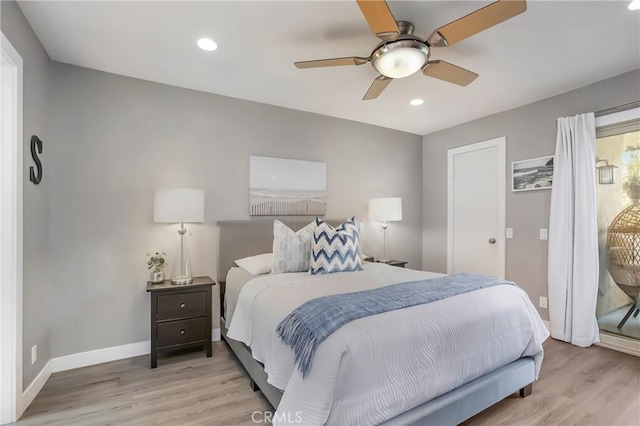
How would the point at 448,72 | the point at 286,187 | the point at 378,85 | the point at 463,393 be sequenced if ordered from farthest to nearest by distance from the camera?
the point at 286,187 → the point at 378,85 → the point at 448,72 → the point at 463,393

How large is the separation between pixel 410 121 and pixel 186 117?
9.28ft

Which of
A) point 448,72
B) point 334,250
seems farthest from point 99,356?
point 448,72

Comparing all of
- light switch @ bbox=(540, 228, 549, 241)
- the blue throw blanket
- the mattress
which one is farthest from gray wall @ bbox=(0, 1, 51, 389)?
light switch @ bbox=(540, 228, 549, 241)

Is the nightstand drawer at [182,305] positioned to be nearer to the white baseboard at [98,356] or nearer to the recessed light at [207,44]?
the white baseboard at [98,356]

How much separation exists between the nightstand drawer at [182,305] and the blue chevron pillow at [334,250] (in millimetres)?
1031

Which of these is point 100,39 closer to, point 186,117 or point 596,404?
point 186,117

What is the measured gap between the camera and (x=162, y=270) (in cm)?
293

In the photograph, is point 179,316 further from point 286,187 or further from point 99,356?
point 286,187

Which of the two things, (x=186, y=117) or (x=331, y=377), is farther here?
(x=186, y=117)

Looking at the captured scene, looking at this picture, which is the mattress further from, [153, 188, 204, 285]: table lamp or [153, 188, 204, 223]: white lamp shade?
[153, 188, 204, 223]: white lamp shade

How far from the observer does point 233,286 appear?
2.78m

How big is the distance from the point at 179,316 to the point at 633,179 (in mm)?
4400

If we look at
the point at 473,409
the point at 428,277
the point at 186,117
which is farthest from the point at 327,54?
the point at 473,409

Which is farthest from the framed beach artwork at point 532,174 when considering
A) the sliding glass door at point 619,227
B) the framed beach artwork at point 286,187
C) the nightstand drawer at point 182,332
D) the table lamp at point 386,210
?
the nightstand drawer at point 182,332
